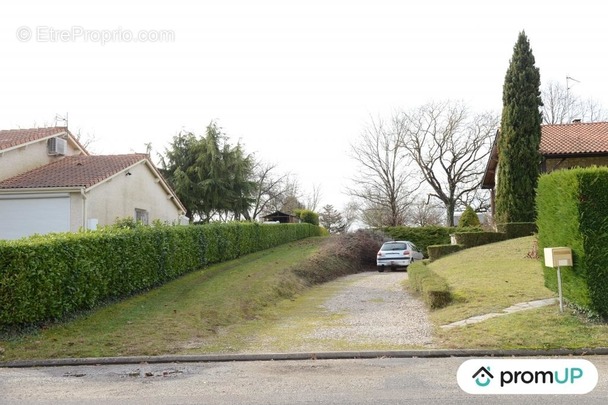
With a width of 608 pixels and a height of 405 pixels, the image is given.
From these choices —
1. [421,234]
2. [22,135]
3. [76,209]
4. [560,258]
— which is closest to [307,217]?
[421,234]

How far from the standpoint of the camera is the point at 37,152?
24.6 metres

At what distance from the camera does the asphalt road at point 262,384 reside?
624 cm

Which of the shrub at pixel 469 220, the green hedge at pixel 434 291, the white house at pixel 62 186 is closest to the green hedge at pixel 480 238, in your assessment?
the shrub at pixel 469 220

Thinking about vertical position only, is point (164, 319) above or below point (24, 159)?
below

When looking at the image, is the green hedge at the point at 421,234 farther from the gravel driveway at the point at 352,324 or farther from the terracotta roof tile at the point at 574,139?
the gravel driveway at the point at 352,324

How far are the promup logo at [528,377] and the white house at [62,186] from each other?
50.9ft

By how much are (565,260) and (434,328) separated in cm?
277

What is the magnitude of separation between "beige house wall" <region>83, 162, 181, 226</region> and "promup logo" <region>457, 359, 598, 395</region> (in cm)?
1638

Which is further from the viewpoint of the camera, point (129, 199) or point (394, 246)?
point (394, 246)

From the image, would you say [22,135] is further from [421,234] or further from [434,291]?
[421,234]

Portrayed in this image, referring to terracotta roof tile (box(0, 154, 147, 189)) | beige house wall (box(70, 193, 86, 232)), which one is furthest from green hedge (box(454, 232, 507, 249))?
beige house wall (box(70, 193, 86, 232))

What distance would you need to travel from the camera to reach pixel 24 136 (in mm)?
24641

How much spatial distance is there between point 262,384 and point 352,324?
15.7 ft

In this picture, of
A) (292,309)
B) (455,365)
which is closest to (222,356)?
(455,365)
